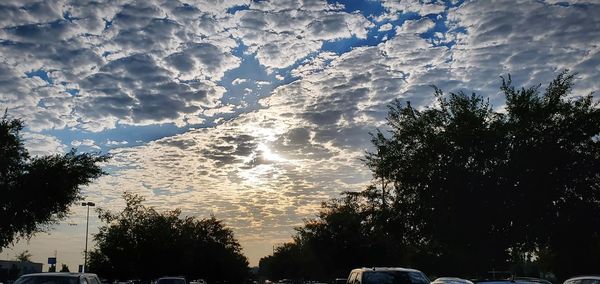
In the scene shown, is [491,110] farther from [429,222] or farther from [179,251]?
[179,251]

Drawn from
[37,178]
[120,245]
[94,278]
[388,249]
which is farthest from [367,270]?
[120,245]

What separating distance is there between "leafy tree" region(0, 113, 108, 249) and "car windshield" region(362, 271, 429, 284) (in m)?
23.3

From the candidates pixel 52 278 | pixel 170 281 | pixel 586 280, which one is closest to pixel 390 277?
pixel 586 280

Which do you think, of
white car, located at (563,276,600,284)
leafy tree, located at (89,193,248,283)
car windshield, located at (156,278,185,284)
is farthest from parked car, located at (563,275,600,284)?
leafy tree, located at (89,193,248,283)

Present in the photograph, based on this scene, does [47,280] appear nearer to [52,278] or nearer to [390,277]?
[52,278]

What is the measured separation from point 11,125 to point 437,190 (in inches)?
917

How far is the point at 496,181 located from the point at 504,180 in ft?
1.55

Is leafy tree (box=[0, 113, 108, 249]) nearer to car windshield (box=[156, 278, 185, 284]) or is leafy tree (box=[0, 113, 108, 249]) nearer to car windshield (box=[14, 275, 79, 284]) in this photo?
car windshield (box=[156, 278, 185, 284])

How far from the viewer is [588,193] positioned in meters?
34.5

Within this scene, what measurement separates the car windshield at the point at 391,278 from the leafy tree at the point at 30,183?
2327 cm

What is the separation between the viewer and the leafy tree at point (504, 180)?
114 feet

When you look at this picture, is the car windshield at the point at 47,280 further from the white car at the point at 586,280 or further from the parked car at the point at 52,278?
the white car at the point at 586,280

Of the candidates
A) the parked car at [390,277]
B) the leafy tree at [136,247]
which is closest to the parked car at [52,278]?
the parked car at [390,277]

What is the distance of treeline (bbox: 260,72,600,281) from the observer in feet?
114
